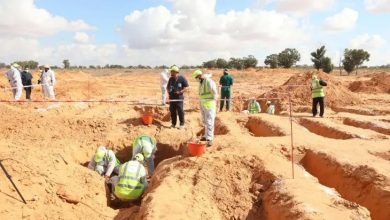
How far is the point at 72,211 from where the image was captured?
6.57 m

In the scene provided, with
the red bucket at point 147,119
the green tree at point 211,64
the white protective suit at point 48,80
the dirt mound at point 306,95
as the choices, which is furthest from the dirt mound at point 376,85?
the green tree at point 211,64

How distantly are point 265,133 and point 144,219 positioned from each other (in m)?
6.97

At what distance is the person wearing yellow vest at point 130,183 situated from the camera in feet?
24.2

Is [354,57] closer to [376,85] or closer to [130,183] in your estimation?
[376,85]

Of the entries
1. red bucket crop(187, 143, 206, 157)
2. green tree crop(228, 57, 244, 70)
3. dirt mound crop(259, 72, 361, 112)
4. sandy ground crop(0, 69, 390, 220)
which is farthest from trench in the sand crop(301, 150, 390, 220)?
green tree crop(228, 57, 244, 70)

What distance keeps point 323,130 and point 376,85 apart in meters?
13.6

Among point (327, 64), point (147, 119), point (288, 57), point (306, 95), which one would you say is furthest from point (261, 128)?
point (288, 57)

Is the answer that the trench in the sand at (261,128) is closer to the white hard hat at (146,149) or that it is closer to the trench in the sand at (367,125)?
the trench in the sand at (367,125)

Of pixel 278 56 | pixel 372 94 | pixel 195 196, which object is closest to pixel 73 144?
pixel 195 196

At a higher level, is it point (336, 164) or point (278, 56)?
point (278, 56)

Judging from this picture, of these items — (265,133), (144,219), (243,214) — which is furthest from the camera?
(265,133)

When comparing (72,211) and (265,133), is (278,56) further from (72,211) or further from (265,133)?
(72,211)

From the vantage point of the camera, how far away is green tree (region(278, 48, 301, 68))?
5278cm

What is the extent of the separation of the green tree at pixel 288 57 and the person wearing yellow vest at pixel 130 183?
157 feet
